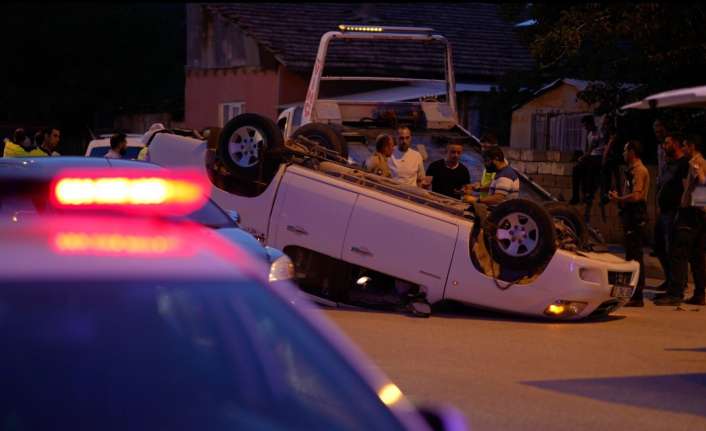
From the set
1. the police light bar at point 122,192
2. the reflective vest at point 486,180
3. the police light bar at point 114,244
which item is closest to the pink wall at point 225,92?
the reflective vest at point 486,180

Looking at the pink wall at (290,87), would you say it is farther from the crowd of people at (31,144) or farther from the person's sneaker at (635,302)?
the person's sneaker at (635,302)

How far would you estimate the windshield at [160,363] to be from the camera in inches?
127

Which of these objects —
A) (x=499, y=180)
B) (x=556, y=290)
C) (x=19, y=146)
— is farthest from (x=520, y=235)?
(x=19, y=146)

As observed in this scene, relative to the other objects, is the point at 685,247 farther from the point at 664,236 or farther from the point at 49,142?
the point at 49,142

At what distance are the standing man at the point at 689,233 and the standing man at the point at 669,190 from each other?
129 millimetres

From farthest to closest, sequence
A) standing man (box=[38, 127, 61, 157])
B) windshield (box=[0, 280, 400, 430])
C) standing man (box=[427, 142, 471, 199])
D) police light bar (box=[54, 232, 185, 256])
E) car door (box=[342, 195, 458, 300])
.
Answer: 1. standing man (box=[38, 127, 61, 157])
2. standing man (box=[427, 142, 471, 199])
3. car door (box=[342, 195, 458, 300])
4. police light bar (box=[54, 232, 185, 256])
5. windshield (box=[0, 280, 400, 430])

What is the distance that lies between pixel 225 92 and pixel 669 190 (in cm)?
2661

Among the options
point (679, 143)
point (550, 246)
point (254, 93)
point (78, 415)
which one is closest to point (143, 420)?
point (78, 415)

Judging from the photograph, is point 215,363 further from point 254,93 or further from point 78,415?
point 254,93

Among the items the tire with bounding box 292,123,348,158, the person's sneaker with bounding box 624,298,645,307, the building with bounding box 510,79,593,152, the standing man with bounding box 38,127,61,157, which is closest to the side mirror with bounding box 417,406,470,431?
the person's sneaker with bounding box 624,298,645,307

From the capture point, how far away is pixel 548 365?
10.2 metres

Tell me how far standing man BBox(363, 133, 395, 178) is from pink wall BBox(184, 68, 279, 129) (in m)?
20.8

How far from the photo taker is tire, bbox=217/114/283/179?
13.2m

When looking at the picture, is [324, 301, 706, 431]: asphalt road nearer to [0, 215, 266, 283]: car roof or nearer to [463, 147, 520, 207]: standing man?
[463, 147, 520, 207]: standing man
